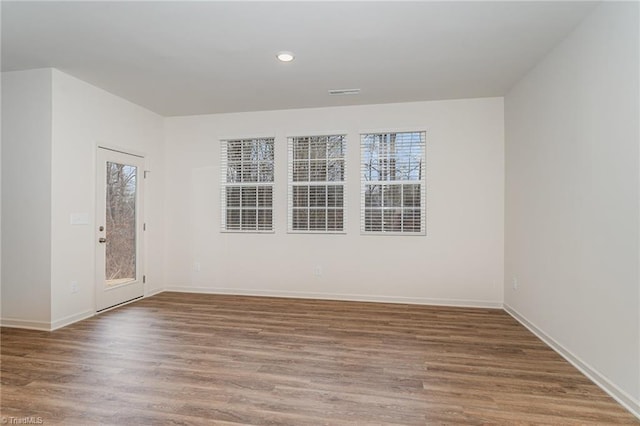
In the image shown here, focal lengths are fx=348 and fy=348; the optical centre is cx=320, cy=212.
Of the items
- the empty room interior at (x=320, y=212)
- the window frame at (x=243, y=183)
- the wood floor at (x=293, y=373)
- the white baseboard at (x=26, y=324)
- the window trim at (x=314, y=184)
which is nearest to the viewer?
the wood floor at (x=293, y=373)

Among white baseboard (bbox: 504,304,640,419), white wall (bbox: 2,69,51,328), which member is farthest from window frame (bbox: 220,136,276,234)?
white baseboard (bbox: 504,304,640,419)

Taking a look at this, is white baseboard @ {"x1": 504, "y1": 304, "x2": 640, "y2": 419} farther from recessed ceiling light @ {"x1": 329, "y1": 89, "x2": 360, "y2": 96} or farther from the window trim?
recessed ceiling light @ {"x1": 329, "y1": 89, "x2": 360, "y2": 96}

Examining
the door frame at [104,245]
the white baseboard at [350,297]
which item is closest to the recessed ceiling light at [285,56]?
the door frame at [104,245]

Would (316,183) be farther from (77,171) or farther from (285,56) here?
(77,171)

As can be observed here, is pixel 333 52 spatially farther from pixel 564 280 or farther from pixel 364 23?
pixel 564 280

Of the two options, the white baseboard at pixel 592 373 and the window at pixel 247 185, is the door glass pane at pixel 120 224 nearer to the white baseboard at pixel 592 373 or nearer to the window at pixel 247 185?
the window at pixel 247 185

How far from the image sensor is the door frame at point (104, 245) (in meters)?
4.20

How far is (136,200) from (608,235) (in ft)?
17.1

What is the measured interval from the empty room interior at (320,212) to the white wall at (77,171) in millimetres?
26

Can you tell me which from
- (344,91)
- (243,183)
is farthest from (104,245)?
(344,91)

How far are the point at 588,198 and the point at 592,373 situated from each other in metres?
1.30

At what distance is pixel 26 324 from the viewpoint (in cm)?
370

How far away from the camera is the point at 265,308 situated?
4.49m

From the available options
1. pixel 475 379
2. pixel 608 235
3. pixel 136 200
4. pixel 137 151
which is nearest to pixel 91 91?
pixel 137 151
